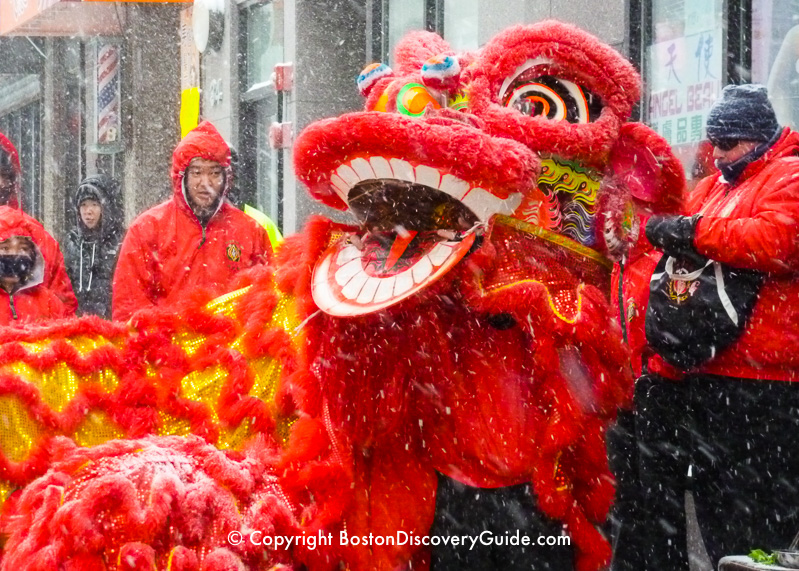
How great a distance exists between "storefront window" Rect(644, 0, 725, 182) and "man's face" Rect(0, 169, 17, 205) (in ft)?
13.2

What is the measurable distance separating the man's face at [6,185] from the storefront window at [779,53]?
461cm

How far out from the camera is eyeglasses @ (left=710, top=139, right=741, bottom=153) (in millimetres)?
4109

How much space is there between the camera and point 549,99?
2.90 m

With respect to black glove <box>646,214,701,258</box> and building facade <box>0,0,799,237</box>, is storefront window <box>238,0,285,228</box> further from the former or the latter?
black glove <box>646,214,701,258</box>

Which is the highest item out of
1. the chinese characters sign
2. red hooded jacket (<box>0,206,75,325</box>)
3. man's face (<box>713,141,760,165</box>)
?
the chinese characters sign

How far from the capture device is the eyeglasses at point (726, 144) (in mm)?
4109

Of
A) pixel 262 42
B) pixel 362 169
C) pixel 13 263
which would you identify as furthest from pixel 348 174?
pixel 262 42

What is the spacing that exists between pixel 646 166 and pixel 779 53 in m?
2.91

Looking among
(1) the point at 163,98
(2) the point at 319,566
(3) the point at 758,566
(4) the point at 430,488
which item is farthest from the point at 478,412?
(1) the point at 163,98

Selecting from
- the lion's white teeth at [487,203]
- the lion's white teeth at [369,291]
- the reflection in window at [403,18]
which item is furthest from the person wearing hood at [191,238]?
the reflection in window at [403,18]

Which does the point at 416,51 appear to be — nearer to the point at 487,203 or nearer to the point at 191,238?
the point at 487,203

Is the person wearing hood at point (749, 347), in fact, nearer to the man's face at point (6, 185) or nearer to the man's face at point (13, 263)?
the man's face at point (13, 263)

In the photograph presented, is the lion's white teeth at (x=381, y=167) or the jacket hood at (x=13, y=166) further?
the jacket hood at (x=13, y=166)

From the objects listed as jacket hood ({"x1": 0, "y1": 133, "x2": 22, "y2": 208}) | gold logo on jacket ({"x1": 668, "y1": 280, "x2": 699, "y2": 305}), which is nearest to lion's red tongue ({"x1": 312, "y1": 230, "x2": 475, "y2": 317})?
gold logo on jacket ({"x1": 668, "y1": 280, "x2": 699, "y2": 305})
